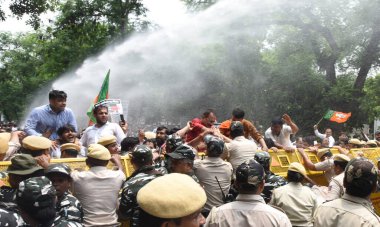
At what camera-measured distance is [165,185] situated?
80.4 inches

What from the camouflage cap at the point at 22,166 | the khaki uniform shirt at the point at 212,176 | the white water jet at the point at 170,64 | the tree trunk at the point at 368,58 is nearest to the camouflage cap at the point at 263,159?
the khaki uniform shirt at the point at 212,176

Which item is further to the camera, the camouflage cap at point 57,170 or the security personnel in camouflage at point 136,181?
the security personnel in camouflage at point 136,181

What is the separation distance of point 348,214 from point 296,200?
1.76m

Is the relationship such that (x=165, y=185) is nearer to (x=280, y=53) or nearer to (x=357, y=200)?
(x=357, y=200)

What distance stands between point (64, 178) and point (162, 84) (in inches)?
905

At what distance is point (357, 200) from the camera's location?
3.23m

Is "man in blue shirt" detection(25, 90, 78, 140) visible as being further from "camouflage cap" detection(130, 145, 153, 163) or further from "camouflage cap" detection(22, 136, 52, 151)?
"camouflage cap" detection(130, 145, 153, 163)

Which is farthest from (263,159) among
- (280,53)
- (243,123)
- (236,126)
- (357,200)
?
(280,53)

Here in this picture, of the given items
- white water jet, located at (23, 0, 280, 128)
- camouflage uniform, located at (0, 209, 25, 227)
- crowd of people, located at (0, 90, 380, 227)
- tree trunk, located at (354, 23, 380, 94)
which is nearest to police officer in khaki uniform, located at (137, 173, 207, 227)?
crowd of people, located at (0, 90, 380, 227)

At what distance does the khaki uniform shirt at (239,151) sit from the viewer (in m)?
6.15

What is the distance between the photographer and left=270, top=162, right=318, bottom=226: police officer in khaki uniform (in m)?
4.91

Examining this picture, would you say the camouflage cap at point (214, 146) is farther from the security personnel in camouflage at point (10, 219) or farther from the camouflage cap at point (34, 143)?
the security personnel in camouflage at point (10, 219)

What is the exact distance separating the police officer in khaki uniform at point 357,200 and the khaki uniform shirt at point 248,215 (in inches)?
A: 14.1

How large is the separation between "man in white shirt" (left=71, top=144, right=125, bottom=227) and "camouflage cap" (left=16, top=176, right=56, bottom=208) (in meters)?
1.98
